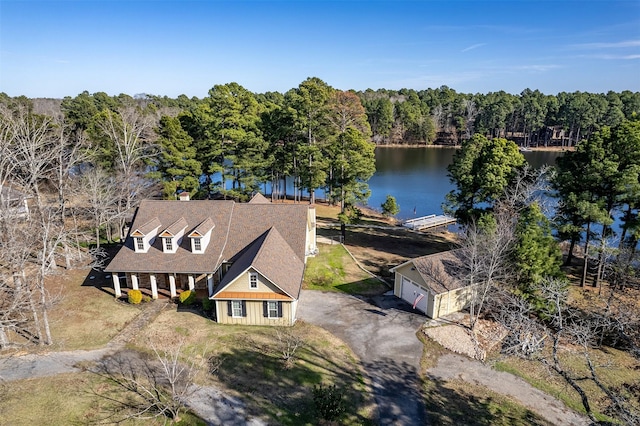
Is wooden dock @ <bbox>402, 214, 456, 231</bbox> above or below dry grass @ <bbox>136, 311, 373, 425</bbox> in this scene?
above

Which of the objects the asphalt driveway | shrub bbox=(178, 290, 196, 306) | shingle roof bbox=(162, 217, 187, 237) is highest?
shingle roof bbox=(162, 217, 187, 237)

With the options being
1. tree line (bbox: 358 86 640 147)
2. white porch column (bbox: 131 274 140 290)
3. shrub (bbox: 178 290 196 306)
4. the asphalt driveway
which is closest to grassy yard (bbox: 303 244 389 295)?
the asphalt driveway

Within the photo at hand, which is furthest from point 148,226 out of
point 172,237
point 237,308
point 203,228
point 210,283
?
point 237,308

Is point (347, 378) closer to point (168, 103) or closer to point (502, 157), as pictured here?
point (502, 157)

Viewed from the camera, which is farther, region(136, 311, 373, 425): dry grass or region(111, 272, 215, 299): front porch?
region(111, 272, 215, 299): front porch

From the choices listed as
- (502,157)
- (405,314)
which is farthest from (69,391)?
(502,157)

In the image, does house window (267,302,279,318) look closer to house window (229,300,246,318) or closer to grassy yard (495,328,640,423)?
house window (229,300,246,318)

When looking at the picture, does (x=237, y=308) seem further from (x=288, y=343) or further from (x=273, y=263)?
(x=288, y=343)
